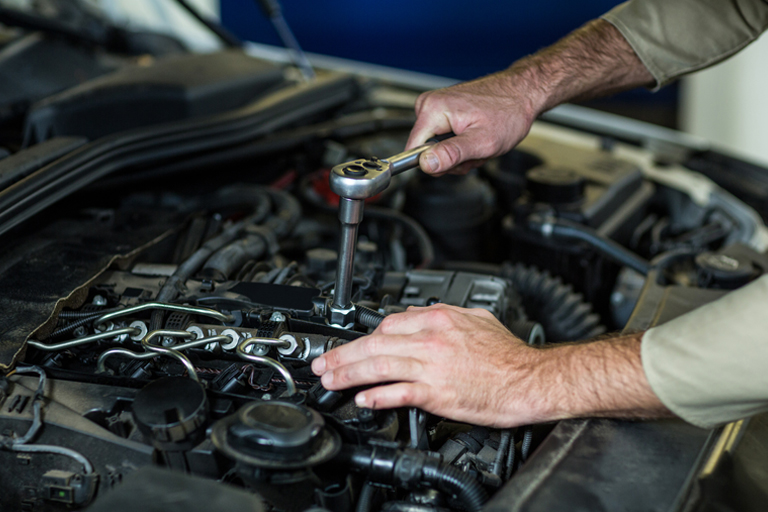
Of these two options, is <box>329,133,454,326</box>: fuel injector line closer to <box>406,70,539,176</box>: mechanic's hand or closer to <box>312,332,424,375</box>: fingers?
<box>312,332,424,375</box>: fingers

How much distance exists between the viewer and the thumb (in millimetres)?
1135

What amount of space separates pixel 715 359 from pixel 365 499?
1.56ft

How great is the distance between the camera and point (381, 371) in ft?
2.91

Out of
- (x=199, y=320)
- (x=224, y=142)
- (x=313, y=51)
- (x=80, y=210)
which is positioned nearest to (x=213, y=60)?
(x=224, y=142)

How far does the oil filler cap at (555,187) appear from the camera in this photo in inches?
67.1

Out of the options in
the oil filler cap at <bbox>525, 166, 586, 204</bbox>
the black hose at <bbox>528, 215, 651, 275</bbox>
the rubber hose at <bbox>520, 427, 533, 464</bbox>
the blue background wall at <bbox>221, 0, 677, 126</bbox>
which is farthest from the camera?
the blue background wall at <bbox>221, 0, 677, 126</bbox>

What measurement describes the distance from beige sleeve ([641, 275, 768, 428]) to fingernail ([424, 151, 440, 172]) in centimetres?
46

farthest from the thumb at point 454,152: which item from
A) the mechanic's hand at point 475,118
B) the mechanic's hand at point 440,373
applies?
the mechanic's hand at point 440,373

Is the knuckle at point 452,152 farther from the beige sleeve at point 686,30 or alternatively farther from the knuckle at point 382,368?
the beige sleeve at point 686,30

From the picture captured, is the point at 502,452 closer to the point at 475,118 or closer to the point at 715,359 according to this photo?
the point at 715,359

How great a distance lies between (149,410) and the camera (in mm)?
827

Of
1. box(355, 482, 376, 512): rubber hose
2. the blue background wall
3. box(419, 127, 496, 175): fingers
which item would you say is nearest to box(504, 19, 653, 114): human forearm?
box(419, 127, 496, 175): fingers

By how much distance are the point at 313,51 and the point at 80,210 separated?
3.96 meters

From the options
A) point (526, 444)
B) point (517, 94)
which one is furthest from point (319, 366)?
point (517, 94)
